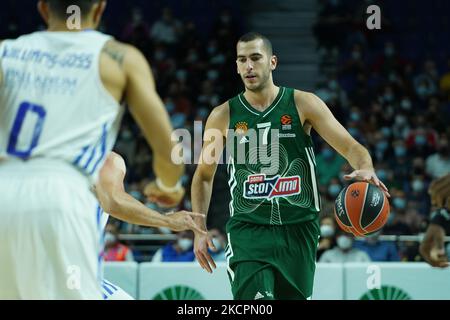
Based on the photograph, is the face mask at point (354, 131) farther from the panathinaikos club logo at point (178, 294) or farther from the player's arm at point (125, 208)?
the player's arm at point (125, 208)

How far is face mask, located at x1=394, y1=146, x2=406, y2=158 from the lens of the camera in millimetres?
13453

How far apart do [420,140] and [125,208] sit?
9550mm

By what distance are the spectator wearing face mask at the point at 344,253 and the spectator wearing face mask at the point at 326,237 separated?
0.41ft

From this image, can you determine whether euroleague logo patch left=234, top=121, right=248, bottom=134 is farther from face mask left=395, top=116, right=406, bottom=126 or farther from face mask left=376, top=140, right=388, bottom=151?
face mask left=395, top=116, right=406, bottom=126

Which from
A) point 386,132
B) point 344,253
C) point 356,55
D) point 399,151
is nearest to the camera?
point 344,253

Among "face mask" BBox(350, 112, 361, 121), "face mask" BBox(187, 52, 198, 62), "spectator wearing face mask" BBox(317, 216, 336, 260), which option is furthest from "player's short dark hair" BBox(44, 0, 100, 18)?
"face mask" BBox(187, 52, 198, 62)

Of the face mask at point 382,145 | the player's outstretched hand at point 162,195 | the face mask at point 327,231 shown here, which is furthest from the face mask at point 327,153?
the player's outstretched hand at point 162,195

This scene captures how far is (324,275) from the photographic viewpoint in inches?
356

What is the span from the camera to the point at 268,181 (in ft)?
19.1

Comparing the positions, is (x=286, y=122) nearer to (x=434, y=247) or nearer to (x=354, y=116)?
(x=434, y=247)

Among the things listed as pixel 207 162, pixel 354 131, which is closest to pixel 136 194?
Result: pixel 354 131

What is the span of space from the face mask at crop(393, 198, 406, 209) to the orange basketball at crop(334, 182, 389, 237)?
5.99 m
